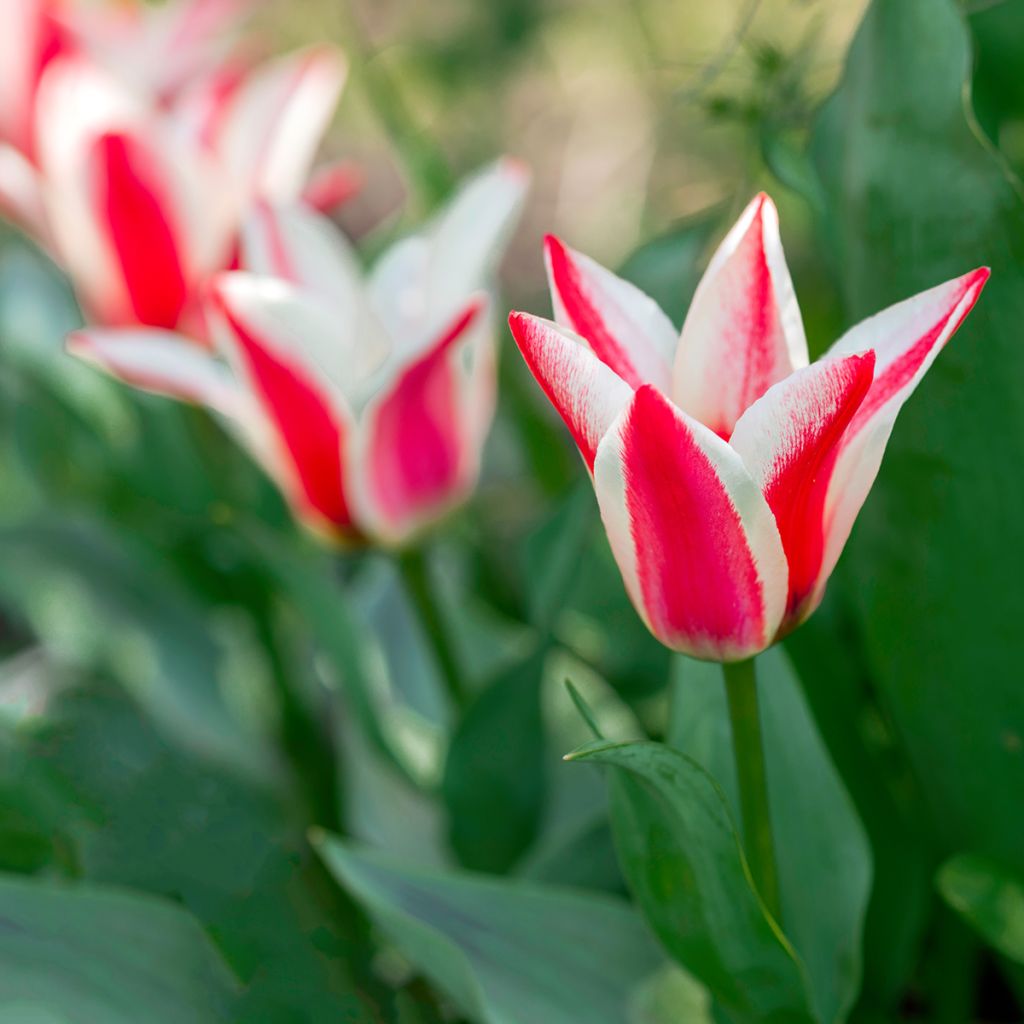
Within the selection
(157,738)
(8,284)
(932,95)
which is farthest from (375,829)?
(8,284)

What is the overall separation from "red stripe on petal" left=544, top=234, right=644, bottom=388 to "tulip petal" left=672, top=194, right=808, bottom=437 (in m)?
0.02

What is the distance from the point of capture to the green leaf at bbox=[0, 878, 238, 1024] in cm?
46

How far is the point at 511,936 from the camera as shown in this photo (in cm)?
47

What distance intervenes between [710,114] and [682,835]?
0.30 meters

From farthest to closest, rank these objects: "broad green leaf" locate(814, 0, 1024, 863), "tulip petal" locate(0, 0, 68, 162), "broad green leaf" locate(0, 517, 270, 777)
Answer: "broad green leaf" locate(0, 517, 270, 777)
"tulip petal" locate(0, 0, 68, 162)
"broad green leaf" locate(814, 0, 1024, 863)

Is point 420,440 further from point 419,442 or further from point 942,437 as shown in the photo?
point 942,437

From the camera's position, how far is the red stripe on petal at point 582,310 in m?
0.34

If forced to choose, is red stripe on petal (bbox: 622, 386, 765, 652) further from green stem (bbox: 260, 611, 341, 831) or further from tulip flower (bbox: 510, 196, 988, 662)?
green stem (bbox: 260, 611, 341, 831)

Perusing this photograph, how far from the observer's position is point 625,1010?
471 mm

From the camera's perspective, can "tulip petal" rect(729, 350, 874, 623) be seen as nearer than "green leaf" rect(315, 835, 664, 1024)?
Yes

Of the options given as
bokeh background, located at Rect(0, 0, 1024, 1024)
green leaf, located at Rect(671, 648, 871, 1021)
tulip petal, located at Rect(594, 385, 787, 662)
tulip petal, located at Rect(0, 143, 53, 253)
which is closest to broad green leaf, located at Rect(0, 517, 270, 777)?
bokeh background, located at Rect(0, 0, 1024, 1024)

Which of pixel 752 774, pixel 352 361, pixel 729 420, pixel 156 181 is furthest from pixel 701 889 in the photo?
pixel 156 181

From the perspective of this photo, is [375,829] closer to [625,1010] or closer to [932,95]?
[625,1010]

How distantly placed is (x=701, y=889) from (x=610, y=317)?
169 millimetres
